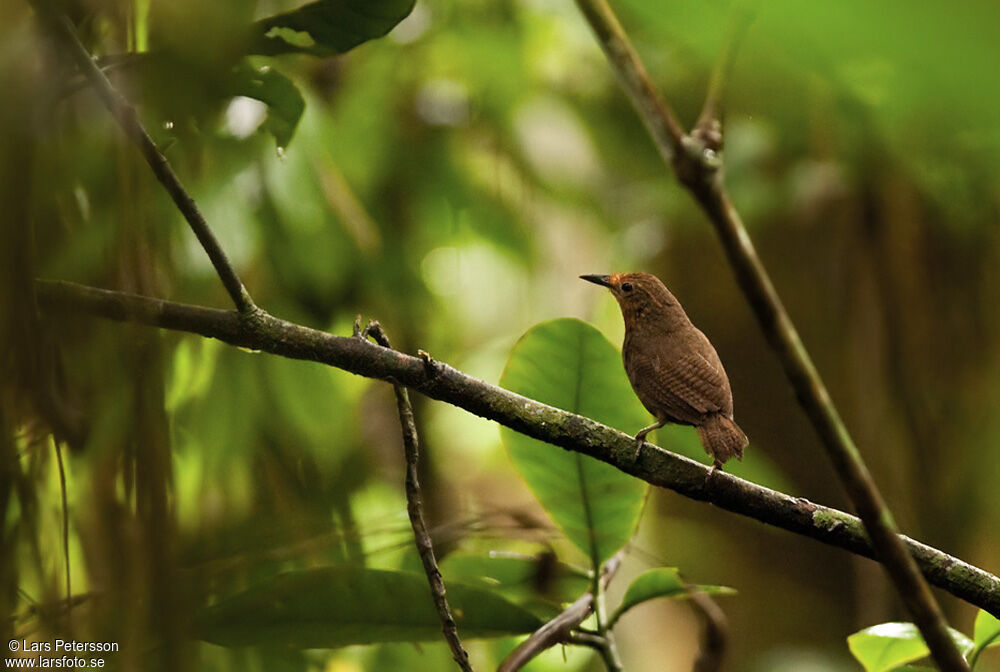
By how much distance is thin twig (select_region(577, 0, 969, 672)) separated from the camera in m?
0.37

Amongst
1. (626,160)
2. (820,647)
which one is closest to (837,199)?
(626,160)

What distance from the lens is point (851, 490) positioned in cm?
40

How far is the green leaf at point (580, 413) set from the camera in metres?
0.83

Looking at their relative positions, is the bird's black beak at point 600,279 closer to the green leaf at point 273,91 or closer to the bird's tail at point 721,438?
the bird's tail at point 721,438

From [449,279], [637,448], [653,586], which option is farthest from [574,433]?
Answer: [449,279]

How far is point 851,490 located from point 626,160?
2.34m

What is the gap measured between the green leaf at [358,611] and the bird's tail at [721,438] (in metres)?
0.26

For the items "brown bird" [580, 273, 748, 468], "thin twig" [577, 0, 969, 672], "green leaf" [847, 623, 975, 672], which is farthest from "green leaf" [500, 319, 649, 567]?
"thin twig" [577, 0, 969, 672]

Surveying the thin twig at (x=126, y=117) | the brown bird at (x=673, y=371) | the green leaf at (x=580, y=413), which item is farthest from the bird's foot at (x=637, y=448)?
the thin twig at (x=126, y=117)

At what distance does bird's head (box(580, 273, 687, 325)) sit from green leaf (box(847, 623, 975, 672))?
0.35 metres

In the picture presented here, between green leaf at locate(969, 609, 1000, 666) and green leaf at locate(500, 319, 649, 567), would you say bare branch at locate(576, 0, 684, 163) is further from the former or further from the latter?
green leaf at locate(969, 609, 1000, 666)

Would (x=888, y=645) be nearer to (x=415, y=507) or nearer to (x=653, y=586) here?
(x=653, y=586)

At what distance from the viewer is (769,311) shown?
375 millimetres

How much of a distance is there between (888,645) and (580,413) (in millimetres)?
372
